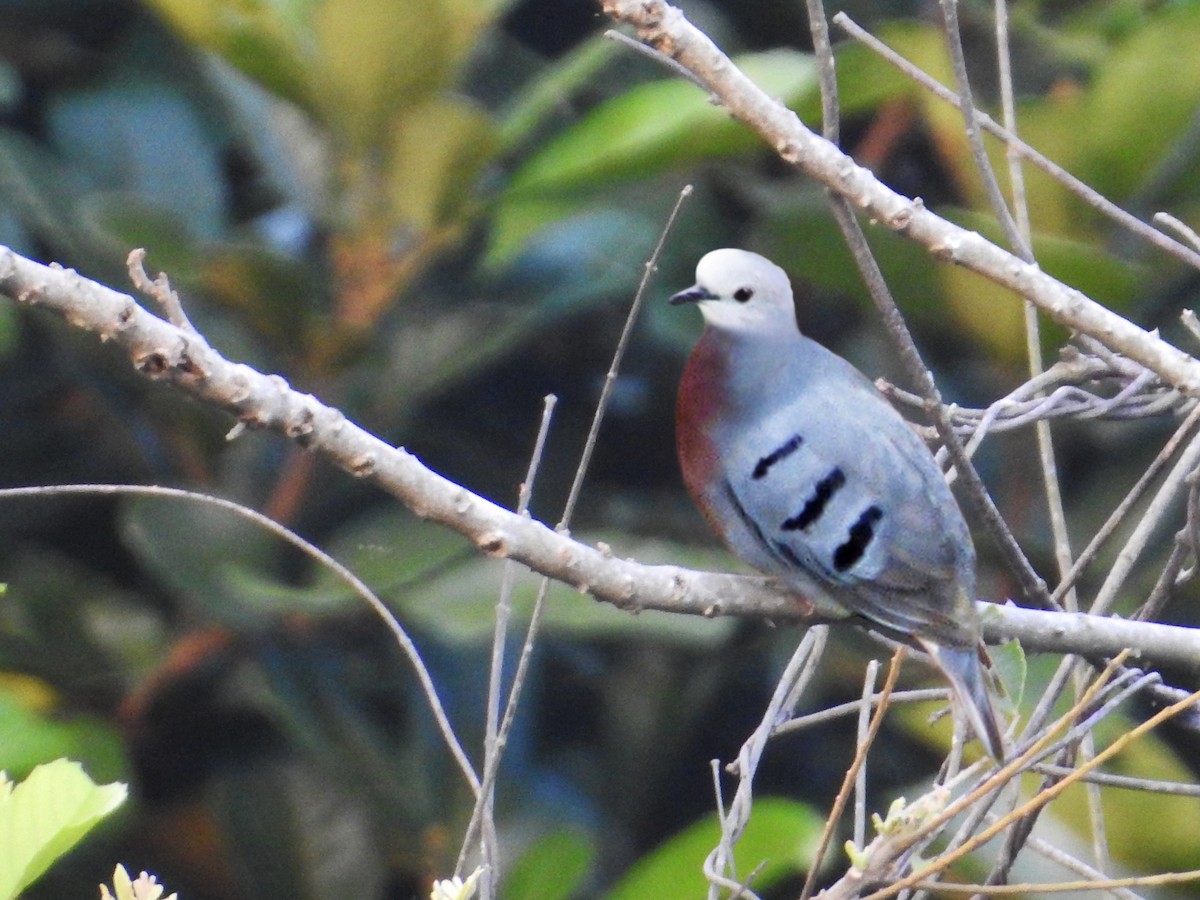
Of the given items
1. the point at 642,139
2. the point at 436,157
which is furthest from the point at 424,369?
the point at 642,139

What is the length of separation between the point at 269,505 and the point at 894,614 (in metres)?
0.71

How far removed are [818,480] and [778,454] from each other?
0.04 m

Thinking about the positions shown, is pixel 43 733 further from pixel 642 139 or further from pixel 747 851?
pixel 642 139

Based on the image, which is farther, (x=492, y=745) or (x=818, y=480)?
(x=818, y=480)

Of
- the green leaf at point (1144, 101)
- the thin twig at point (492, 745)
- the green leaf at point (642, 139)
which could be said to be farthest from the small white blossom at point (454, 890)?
the green leaf at point (1144, 101)

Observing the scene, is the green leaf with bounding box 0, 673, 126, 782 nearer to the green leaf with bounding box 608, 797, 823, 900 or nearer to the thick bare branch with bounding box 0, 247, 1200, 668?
the green leaf with bounding box 608, 797, 823, 900

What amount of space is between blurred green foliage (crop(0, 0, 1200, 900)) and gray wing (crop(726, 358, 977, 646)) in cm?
32

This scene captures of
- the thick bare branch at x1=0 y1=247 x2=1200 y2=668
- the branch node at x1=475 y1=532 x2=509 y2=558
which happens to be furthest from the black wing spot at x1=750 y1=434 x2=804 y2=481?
the branch node at x1=475 y1=532 x2=509 y2=558

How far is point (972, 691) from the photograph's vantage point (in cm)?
94

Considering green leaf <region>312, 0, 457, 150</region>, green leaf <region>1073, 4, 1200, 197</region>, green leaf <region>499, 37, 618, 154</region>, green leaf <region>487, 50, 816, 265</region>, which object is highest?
green leaf <region>312, 0, 457, 150</region>

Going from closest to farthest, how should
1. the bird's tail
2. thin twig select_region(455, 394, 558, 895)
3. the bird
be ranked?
thin twig select_region(455, 394, 558, 895), the bird's tail, the bird

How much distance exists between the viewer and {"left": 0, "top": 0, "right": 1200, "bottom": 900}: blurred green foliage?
1423 mm

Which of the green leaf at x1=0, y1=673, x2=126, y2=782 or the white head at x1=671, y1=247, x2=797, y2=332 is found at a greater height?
the white head at x1=671, y1=247, x2=797, y2=332

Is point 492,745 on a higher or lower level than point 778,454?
lower
